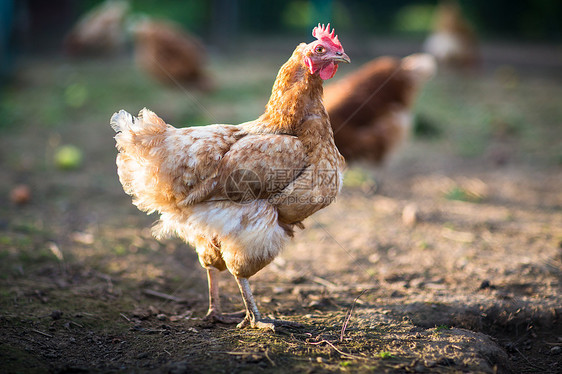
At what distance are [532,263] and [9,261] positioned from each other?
4240mm

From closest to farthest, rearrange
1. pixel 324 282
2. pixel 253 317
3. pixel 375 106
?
pixel 253 317
pixel 324 282
pixel 375 106

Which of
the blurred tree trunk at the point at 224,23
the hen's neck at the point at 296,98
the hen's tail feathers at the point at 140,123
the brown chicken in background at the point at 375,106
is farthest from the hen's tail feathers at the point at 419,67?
the blurred tree trunk at the point at 224,23

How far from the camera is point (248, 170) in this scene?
112 inches

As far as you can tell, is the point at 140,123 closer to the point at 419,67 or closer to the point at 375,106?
the point at 375,106

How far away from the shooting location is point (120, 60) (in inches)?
503

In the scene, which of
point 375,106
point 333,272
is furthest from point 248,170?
point 375,106

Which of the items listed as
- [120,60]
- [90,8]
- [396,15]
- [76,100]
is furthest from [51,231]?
[396,15]

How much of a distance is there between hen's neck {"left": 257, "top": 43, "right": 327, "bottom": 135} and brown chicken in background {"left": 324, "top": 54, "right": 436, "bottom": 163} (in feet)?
7.82

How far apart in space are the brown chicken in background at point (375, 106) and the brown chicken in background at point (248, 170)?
2.43 m

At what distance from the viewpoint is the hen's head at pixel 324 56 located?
117 inches

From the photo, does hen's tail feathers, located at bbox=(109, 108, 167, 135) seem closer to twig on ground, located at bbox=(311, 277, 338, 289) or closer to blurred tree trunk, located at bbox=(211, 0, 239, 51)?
twig on ground, located at bbox=(311, 277, 338, 289)

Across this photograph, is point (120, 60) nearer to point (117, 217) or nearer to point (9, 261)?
point (117, 217)

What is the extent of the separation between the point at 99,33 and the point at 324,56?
9672 mm

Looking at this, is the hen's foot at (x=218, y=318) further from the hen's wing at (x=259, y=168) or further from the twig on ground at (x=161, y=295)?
the hen's wing at (x=259, y=168)
